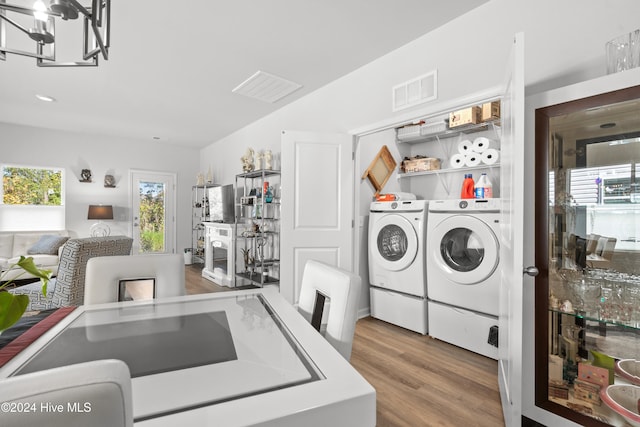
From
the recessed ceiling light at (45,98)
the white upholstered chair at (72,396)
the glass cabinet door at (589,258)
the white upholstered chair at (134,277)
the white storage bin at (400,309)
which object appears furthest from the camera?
the recessed ceiling light at (45,98)

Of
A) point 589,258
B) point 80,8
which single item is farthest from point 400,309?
point 80,8

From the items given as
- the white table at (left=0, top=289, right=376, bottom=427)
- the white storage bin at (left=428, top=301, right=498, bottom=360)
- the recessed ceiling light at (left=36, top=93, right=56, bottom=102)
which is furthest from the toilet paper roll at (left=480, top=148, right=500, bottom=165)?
the recessed ceiling light at (left=36, top=93, right=56, bottom=102)

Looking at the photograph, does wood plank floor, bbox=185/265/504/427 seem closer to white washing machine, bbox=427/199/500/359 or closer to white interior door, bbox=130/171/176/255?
white washing machine, bbox=427/199/500/359

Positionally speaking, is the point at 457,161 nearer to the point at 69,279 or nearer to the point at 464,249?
the point at 464,249

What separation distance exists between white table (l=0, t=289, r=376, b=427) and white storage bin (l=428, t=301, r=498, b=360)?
6.34 ft

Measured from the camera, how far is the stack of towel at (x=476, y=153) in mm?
3184

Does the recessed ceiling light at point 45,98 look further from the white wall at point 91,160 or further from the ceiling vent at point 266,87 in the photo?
the ceiling vent at point 266,87

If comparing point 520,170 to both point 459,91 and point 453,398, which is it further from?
point 453,398

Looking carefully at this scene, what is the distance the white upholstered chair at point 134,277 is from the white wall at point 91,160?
5332mm

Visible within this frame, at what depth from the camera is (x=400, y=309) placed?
10.4 ft

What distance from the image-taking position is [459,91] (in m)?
2.29

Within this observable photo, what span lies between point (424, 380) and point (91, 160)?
662cm

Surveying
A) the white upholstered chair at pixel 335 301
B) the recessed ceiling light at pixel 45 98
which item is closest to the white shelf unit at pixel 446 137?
the white upholstered chair at pixel 335 301

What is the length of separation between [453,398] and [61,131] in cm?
710
